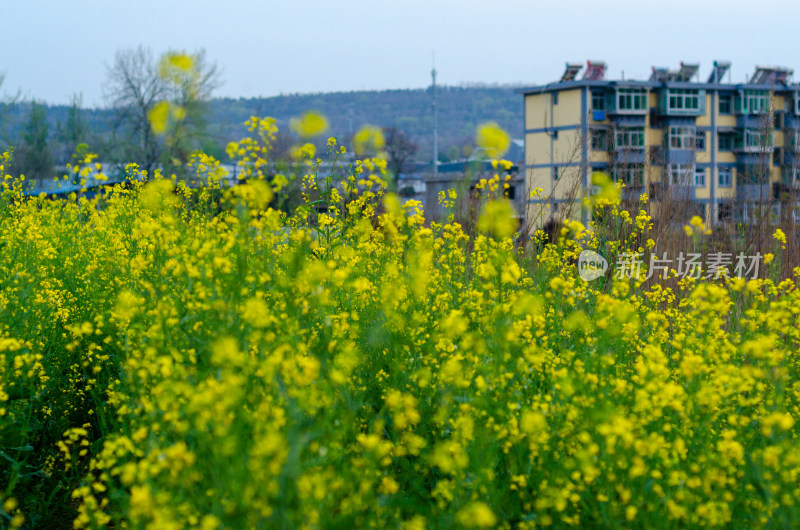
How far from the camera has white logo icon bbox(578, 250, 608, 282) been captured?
505 centimetres

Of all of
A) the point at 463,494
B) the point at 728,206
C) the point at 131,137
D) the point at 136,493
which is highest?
the point at 131,137

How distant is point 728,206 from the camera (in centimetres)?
826

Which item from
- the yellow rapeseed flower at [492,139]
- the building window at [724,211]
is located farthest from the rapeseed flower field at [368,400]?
the building window at [724,211]

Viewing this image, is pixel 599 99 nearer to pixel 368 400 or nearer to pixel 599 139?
pixel 599 139

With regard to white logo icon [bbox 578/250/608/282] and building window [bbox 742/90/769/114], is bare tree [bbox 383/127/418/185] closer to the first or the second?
building window [bbox 742/90/769/114]

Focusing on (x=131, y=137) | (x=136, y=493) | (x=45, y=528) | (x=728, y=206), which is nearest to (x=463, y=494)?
(x=136, y=493)

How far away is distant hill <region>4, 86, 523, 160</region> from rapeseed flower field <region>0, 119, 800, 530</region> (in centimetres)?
4233

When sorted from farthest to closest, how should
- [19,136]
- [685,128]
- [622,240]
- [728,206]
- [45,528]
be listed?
[685,128], [19,136], [728,206], [622,240], [45,528]

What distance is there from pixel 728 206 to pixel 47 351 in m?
6.95

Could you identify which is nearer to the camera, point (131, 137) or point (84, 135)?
point (131, 137)

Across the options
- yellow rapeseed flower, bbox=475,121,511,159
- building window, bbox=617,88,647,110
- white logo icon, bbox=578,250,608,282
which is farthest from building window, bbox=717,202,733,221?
building window, bbox=617,88,647,110

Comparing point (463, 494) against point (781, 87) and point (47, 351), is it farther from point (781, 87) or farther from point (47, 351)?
point (781, 87)

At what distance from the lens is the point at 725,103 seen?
45.0 m

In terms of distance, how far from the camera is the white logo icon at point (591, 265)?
5.05m
